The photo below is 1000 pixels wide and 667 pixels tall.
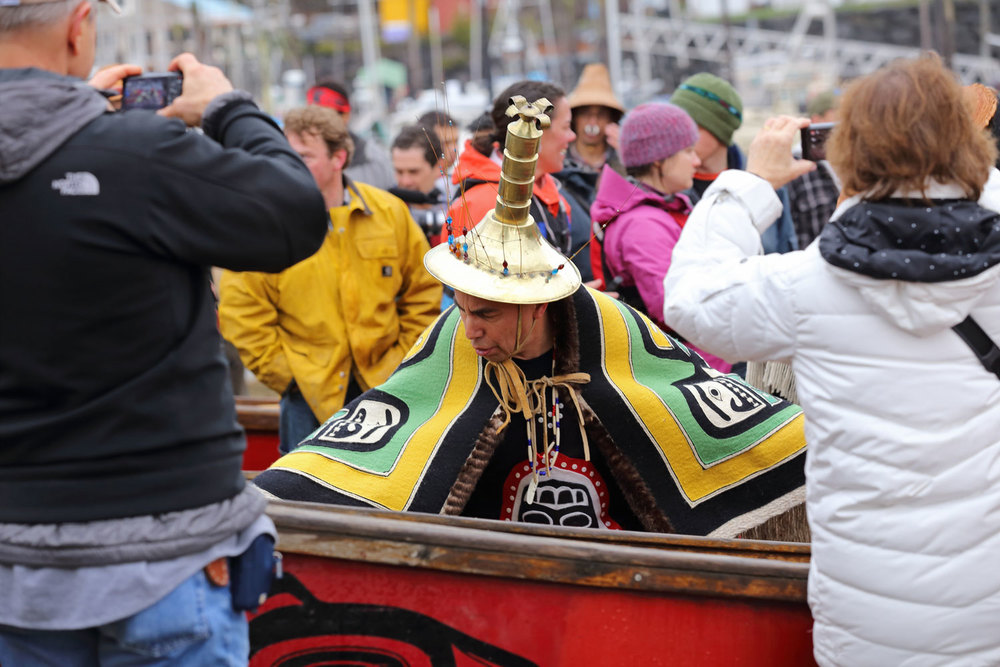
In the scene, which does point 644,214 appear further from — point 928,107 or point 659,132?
point 928,107

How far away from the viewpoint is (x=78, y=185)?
1581 mm

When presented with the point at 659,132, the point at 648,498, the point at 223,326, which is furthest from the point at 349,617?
the point at 659,132

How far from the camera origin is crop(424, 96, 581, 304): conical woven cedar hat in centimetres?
263

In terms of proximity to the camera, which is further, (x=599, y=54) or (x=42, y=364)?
(x=599, y=54)

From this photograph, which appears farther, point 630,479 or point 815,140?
point 630,479

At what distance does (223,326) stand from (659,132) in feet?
5.76

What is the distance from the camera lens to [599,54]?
45.5m

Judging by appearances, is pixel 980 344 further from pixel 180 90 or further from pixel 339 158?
pixel 339 158

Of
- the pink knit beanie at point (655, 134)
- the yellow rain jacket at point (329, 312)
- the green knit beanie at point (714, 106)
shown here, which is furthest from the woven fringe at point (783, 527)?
the green knit beanie at point (714, 106)

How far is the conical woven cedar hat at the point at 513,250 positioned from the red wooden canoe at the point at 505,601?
0.57 metres

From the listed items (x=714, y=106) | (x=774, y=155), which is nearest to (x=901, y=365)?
(x=774, y=155)

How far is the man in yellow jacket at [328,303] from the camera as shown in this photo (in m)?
4.19

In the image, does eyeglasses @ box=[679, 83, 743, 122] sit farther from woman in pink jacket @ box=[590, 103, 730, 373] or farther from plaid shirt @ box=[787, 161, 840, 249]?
woman in pink jacket @ box=[590, 103, 730, 373]

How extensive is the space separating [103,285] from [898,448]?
4.45 ft
